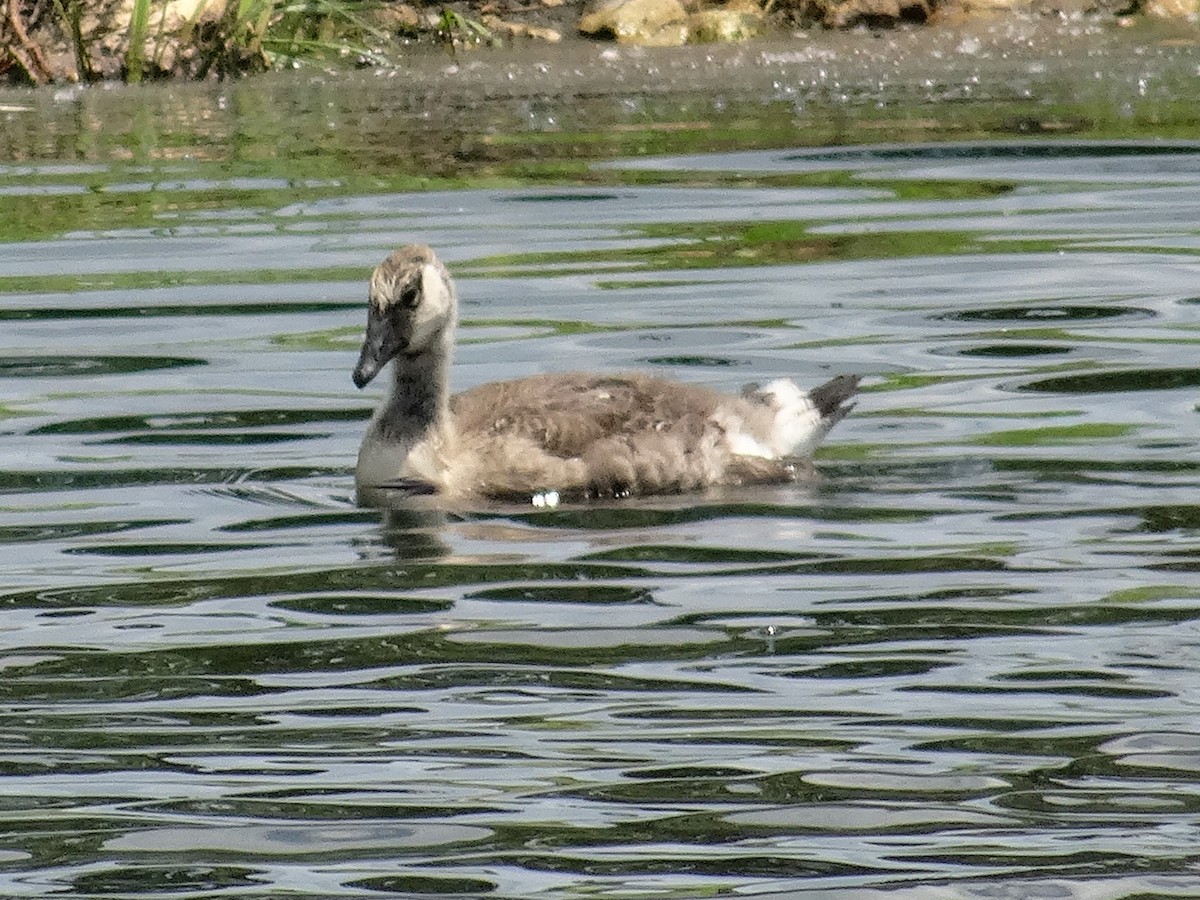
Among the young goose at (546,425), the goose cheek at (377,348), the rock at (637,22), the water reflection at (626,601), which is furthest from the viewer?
the rock at (637,22)

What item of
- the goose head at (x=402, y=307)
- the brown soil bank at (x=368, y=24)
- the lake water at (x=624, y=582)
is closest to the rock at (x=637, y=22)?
the brown soil bank at (x=368, y=24)

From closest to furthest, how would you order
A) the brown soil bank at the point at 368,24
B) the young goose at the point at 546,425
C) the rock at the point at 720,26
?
the young goose at the point at 546,425, the brown soil bank at the point at 368,24, the rock at the point at 720,26

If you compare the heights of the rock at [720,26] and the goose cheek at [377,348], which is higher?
the rock at [720,26]

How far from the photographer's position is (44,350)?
10125 mm

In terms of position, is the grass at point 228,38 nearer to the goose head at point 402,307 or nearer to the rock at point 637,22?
the rock at point 637,22

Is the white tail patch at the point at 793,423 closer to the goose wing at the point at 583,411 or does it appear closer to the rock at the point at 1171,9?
the goose wing at the point at 583,411

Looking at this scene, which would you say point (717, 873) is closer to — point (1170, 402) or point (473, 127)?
point (1170, 402)

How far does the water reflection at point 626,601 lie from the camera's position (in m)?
4.59

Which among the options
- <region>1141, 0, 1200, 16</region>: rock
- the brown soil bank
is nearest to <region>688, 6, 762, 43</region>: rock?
the brown soil bank

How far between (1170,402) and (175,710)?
4.14 m

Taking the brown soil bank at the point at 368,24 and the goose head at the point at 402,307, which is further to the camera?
the brown soil bank at the point at 368,24

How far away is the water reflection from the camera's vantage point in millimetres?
4594

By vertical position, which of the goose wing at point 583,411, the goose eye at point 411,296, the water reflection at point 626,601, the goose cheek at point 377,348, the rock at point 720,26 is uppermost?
the rock at point 720,26

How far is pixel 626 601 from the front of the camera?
253 inches
